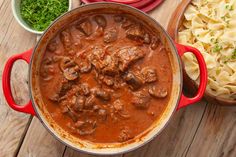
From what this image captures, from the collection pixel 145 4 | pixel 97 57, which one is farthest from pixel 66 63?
pixel 145 4

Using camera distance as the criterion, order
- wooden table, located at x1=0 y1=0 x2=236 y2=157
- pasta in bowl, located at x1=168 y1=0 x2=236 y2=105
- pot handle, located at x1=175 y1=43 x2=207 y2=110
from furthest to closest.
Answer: wooden table, located at x1=0 y1=0 x2=236 y2=157
pasta in bowl, located at x1=168 y1=0 x2=236 y2=105
pot handle, located at x1=175 y1=43 x2=207 y2=110

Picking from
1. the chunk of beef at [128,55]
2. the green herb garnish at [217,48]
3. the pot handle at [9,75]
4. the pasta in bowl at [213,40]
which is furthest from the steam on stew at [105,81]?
the green herb garnish at [217,48]

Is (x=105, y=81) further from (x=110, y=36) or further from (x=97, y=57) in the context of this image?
(x=110, y=36)

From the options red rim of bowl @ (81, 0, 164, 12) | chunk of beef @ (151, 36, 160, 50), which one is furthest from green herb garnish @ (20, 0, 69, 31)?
chunk of beef @ (151, 36, 160, 50)

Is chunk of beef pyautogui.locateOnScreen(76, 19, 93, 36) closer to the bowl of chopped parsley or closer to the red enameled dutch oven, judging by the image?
the red enameled dutch oven

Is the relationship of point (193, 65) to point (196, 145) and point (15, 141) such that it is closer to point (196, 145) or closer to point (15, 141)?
point (196, 145)

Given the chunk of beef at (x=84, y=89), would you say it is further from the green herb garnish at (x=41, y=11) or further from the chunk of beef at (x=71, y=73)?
the green herb garnish at (x=41, y=11)

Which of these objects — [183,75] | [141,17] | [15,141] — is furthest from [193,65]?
[15,141]

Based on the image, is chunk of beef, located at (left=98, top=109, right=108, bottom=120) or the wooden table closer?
chunk of beef, located at (left=98, top=109, right=108, bottom=120)
